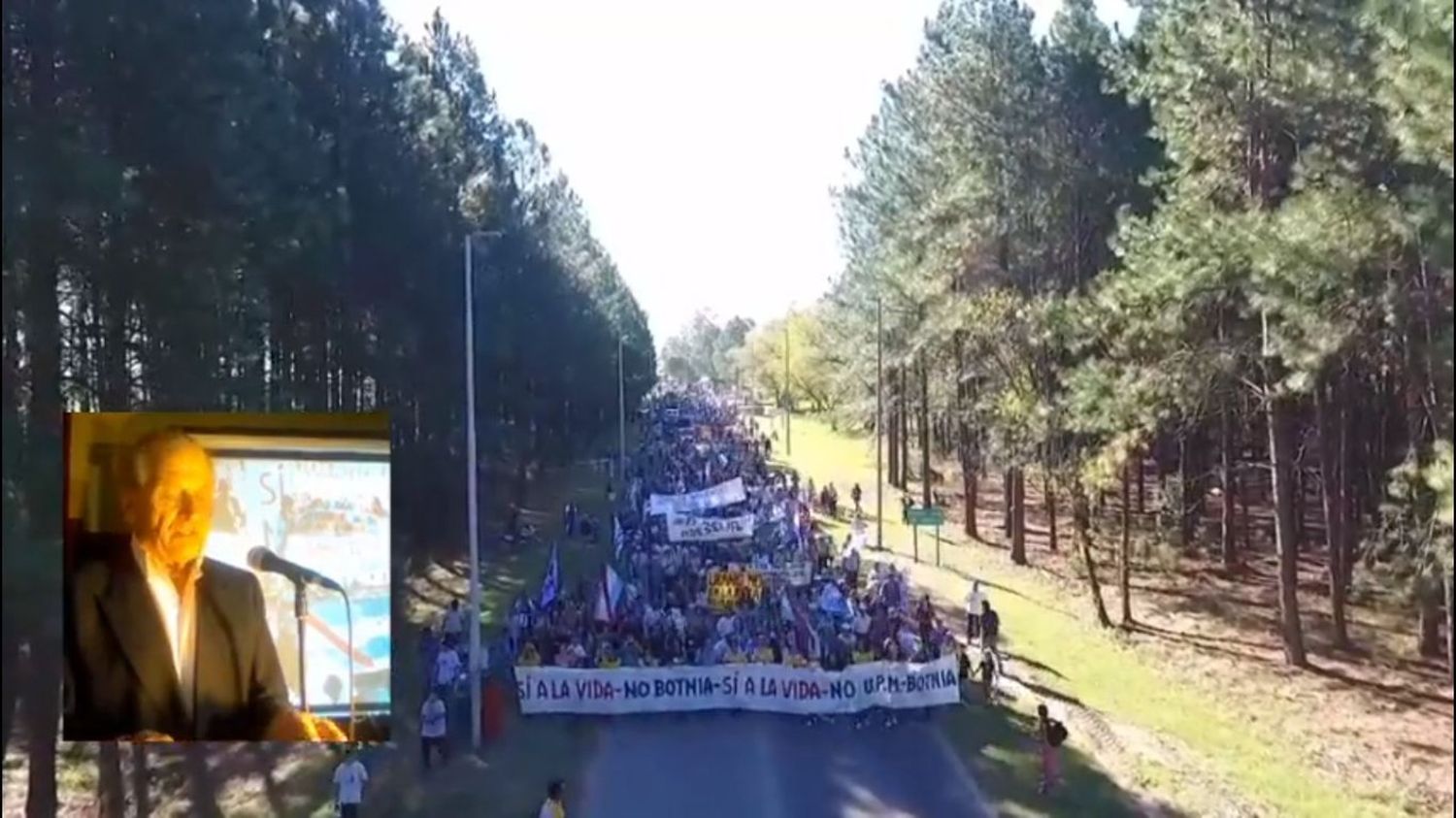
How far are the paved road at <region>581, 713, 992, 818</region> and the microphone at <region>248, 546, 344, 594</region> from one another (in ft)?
11.2

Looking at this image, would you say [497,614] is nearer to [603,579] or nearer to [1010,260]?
[603,579]

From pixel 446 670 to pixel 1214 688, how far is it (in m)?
9.67

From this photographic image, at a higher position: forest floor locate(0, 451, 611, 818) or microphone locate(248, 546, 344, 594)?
microphone locate(248, 546, 344, 594)

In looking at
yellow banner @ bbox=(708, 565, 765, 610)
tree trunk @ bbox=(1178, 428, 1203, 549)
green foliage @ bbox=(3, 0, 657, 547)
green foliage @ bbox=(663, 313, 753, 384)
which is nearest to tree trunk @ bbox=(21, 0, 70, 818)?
green foliage @ bbox=(3, 0, 657, 547)

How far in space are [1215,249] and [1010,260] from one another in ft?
31.4

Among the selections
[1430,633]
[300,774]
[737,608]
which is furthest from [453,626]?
[1430,633]

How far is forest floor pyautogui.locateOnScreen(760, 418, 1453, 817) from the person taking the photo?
15055 millimetres

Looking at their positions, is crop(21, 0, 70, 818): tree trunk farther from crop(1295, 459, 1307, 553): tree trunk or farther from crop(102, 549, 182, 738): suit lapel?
crop(1295, 459, 1307, 553): tree trunk

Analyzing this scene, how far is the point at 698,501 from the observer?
26922mm

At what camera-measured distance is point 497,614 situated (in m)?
24.3

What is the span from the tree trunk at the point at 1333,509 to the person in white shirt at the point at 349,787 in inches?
503

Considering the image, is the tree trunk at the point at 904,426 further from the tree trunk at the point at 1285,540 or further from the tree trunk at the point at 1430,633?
the tree trunk at the point at 1430,633

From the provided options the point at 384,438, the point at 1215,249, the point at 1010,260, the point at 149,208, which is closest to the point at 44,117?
the point at 149,208

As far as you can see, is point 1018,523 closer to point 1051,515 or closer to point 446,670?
point 1051,515
